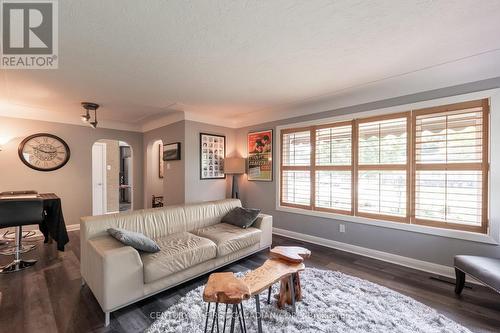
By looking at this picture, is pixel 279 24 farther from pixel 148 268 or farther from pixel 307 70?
pixel 148 268

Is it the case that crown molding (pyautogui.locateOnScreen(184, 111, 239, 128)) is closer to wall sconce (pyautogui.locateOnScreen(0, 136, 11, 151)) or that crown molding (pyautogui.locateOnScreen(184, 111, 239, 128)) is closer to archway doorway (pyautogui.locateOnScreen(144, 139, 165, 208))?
archway doorway (pyautogui.locateOnScreen(144, 139, 165, 208))

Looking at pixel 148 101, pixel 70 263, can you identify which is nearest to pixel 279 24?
pixel 148 101

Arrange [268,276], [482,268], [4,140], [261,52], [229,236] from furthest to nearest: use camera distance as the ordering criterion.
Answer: [4,140]
[229,236]
[261,52]
[482,268]
[268,276]

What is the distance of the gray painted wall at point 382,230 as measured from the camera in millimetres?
2557

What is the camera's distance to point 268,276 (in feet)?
5.84

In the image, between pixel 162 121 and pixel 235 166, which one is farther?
pixel 162 121

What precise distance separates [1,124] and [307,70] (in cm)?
543

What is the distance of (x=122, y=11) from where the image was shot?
5.08ft

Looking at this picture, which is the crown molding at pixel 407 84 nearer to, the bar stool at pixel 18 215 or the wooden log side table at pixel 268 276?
the wooden log side table at pixel 268 276

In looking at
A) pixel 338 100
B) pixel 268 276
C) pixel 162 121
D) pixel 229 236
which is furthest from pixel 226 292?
pixel 162 121

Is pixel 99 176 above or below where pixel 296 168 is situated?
below

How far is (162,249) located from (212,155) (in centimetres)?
272

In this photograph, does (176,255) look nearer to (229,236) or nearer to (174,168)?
(229,236)

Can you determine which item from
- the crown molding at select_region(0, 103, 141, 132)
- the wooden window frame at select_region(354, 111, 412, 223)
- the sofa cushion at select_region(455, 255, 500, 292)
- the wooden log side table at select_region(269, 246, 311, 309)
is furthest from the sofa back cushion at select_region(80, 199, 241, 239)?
the crown molding at select_region(0, 103, 141, 132)
